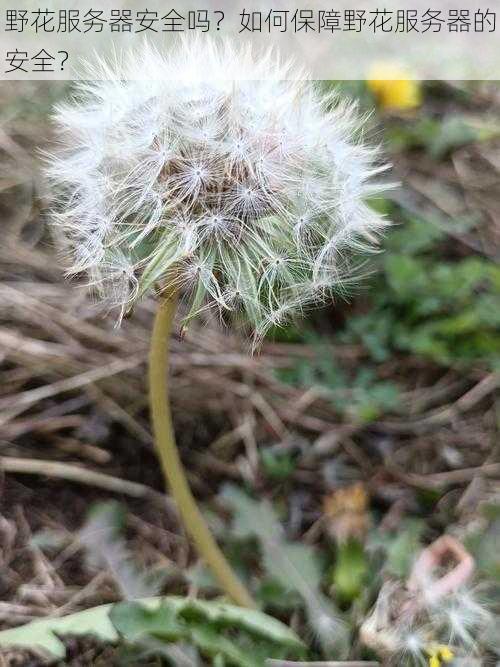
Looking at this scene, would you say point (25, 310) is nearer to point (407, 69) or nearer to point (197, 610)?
point (197, 610)

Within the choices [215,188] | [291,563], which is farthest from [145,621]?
[215,188]

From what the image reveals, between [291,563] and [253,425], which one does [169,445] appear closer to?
[291,563]

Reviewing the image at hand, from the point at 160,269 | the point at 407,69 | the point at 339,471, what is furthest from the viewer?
the point at 407,69

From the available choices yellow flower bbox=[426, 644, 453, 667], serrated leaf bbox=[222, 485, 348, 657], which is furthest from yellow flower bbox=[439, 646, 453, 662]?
serrated leaf bbox=[222, 485, 348, 657]

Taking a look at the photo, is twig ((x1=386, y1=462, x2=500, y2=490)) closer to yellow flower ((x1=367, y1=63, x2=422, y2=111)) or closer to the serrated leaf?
the serrated leaf

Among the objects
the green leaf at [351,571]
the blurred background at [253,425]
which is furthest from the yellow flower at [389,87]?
the green leaf at [351,571]

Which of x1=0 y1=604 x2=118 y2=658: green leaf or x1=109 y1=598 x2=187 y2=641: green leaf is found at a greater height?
x1=109 y1=598 x2=187 y2=641: green leaf

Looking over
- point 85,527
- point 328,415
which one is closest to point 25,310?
point 85,527
